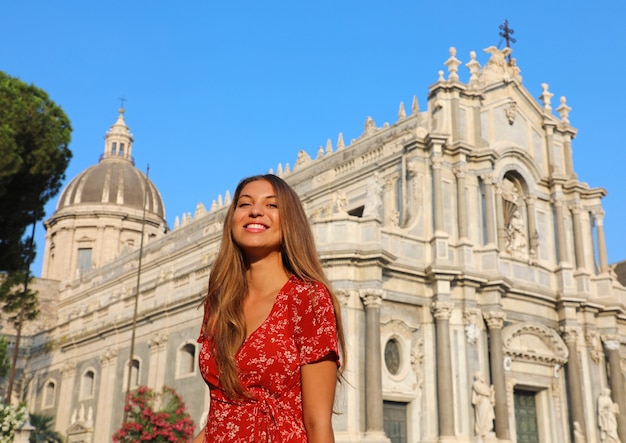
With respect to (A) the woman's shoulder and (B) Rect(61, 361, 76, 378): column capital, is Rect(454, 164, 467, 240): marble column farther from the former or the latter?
(A) the woman's shoulder

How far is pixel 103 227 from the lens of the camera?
184ft

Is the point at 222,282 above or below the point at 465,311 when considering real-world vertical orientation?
below

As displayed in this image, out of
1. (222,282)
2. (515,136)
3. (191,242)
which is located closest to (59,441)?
(191,242)

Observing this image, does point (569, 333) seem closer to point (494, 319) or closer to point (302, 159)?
point (494, 319)

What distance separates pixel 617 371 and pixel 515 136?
10.1m

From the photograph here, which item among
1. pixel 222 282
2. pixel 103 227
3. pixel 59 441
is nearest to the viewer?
pixel 222 282

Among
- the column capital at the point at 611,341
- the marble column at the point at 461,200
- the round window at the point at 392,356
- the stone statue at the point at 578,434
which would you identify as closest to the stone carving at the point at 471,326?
the round window at the point at 392,356

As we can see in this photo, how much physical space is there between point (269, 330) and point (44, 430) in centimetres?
3592

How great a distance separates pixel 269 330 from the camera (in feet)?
9.71

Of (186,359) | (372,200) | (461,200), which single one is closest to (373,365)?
(372,200)

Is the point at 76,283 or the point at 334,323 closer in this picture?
the point at 334,323

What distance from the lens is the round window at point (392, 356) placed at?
23984 millimetres

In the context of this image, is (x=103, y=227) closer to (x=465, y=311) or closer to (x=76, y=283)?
(x=76, y=283)

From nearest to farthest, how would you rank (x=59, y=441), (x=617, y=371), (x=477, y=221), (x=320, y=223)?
(x=320, y=223)
(x=477, y=221)
(x=617, y=371)
(x=59, y=441)
